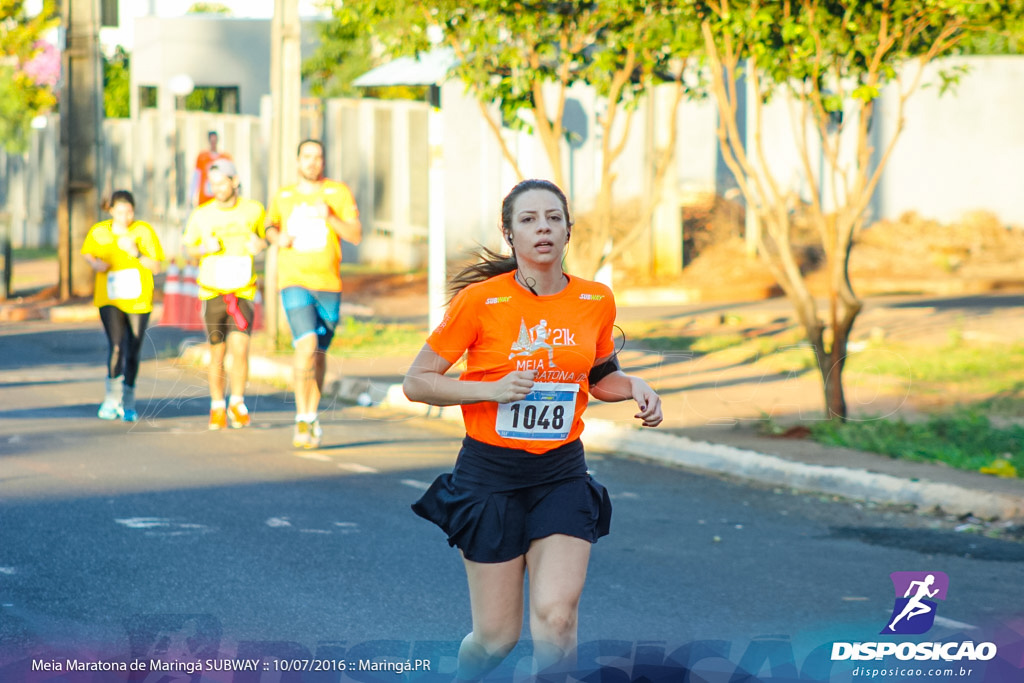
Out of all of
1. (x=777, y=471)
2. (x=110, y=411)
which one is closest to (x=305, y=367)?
(x=110, y=411)

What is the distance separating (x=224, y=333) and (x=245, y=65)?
28598mm

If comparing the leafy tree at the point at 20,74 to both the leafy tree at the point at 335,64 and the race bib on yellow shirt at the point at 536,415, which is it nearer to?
the leafy tree at the point at 335,64

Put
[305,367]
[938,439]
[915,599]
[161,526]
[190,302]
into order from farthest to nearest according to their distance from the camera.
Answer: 1. [190,302]
2. [938,439]
3. [305,367]
4. [161,526]
5. [915,599]

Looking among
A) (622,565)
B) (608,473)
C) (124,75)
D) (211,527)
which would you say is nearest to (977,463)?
(608,473)

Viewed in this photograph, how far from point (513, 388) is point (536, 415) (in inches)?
8.6

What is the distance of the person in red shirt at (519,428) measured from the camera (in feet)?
14.4

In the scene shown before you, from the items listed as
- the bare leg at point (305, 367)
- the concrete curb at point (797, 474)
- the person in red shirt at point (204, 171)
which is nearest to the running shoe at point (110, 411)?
the bare leg at point (305, 367)

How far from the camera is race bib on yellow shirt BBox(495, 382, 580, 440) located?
440cm

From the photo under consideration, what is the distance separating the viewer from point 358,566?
6.87m

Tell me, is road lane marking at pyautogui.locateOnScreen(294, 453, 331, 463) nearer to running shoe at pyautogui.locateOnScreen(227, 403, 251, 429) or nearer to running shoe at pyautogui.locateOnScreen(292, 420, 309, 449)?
running shoe at pyautogui.locateOnScreen(292, 420, 309, 449)

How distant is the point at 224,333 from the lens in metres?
10.5

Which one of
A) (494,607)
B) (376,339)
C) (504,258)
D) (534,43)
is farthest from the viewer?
(376,339)

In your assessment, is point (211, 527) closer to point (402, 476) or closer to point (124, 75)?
point (402, 476)

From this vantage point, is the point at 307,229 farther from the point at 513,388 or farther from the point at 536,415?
the point at 513,388
